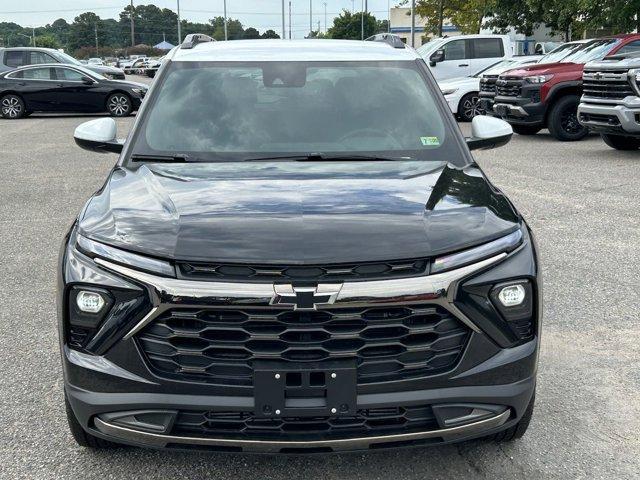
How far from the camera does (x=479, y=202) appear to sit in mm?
3090

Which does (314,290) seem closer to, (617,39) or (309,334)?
(309,334)

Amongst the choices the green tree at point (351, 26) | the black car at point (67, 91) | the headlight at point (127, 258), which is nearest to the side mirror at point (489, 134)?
the headlight at point (127, 258)

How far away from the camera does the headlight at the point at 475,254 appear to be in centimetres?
264

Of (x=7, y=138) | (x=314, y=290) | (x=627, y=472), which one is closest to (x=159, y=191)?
(x=314, y=290)

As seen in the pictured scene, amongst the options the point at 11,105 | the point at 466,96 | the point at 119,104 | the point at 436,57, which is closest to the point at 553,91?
the point at 466,96

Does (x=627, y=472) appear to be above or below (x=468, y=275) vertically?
below

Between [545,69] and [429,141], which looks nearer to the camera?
[429,141]

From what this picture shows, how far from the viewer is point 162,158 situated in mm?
3777

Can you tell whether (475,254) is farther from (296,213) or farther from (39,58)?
(39,58)

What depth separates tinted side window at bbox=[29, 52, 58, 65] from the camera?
21938mm

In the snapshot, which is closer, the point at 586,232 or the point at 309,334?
the point at 309,334

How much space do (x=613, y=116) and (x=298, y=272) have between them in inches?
408

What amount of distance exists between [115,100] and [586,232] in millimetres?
16229

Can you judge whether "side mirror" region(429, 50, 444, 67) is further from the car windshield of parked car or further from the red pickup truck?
the car windshield of parked car
